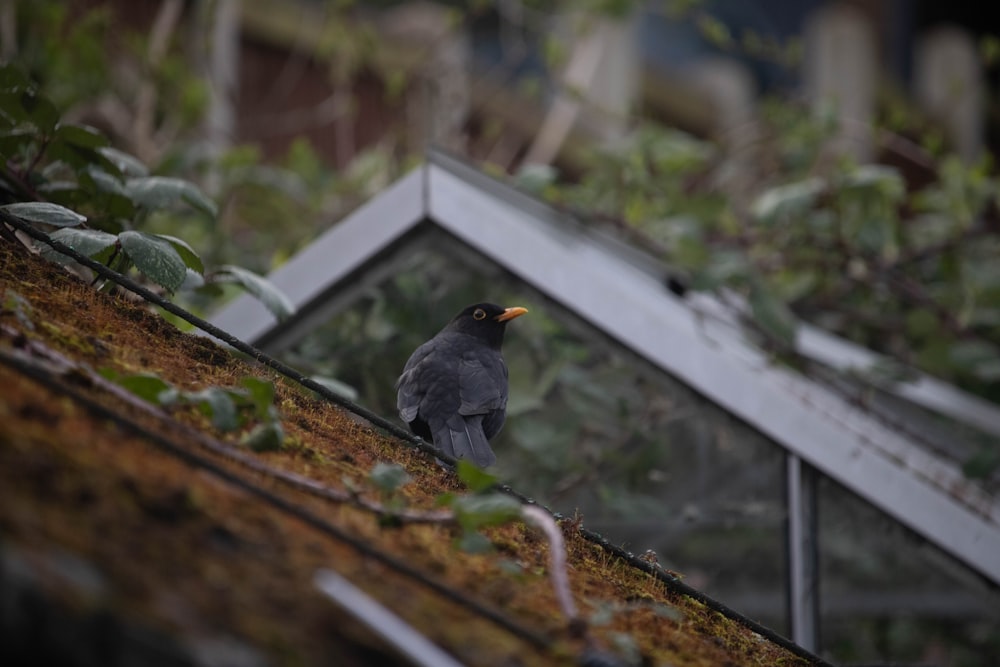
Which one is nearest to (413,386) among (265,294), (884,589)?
(265,294)

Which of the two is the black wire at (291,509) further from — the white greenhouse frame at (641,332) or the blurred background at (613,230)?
the white greenhouse frame at (641,332)

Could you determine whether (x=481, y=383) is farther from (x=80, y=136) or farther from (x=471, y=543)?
(x=80, y=136)

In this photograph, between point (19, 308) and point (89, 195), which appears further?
point (89, 195)

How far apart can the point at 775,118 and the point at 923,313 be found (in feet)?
5.41

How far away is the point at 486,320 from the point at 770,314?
187 cm

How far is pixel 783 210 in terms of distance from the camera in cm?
A: 511

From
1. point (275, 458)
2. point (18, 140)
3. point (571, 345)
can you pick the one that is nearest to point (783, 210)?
point (571, 345)

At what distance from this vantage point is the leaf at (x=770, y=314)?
4609 mm

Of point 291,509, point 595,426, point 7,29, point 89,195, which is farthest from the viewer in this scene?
point 7,29

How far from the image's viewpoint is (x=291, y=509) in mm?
1645

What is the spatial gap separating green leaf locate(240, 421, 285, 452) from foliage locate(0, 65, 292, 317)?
82 cm

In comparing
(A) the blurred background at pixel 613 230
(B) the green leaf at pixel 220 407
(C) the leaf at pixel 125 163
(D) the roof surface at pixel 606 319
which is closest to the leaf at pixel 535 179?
(A) the blurred background at pixel 613 230

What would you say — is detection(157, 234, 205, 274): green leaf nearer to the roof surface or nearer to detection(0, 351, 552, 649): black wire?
the roof surface

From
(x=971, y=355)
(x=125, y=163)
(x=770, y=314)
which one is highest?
(x=971, y=355)
